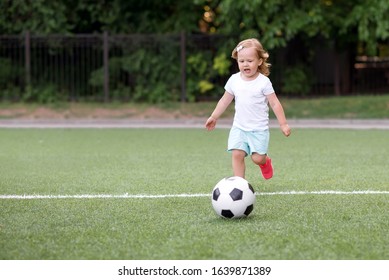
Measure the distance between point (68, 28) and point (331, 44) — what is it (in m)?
8.74

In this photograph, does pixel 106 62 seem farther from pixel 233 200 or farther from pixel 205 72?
pixel 233 200

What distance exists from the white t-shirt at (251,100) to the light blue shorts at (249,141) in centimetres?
6

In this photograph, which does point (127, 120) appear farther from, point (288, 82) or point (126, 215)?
point (126, 215)

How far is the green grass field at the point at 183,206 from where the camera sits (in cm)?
654

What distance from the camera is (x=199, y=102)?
1075 inches

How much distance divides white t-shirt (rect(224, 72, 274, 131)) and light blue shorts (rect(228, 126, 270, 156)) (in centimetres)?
6

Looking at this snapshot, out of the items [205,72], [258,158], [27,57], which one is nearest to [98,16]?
[27,57]

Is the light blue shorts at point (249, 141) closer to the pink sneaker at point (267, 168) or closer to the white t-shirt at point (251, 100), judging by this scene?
the white t-shirt at point (251, 100)

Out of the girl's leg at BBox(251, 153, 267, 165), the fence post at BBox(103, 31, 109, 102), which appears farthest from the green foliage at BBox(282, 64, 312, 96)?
the girl's leg at BBox(251, 153, 267, 165)

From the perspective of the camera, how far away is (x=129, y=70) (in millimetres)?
28531

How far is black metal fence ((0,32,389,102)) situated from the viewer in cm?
2772

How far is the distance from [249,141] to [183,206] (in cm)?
114

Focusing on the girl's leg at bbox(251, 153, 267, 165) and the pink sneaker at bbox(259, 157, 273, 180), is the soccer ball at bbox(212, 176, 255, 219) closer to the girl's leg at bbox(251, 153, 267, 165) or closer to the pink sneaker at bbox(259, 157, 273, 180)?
the girl's leg at bbox(251, 153, 267, 165)

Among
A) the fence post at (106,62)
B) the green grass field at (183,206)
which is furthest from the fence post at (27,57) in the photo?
the green grass field at (183,206)
